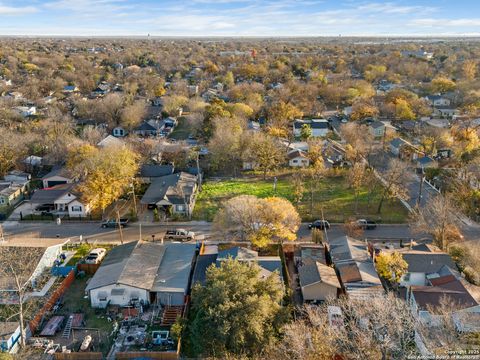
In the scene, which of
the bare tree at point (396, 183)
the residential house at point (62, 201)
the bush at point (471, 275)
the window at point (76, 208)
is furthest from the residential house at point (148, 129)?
the bush at point (471, 275)

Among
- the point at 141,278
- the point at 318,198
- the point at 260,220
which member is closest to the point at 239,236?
the point at 260,220

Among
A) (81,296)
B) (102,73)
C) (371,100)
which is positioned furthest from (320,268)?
(102,73)

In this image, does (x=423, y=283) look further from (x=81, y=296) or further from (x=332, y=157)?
(x=332, y=157)

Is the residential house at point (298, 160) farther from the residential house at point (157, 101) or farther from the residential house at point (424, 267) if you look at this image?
the residential house at point (157, 101)

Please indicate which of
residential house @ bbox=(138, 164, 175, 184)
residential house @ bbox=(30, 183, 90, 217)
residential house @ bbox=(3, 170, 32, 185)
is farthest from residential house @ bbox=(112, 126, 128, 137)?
residential house @ bbox=(30, 183, 90, 217)

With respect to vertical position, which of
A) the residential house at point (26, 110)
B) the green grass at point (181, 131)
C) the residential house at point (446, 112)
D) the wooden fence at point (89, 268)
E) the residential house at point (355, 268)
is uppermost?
the residential house at point (26, 110)

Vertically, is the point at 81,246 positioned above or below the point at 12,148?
below
